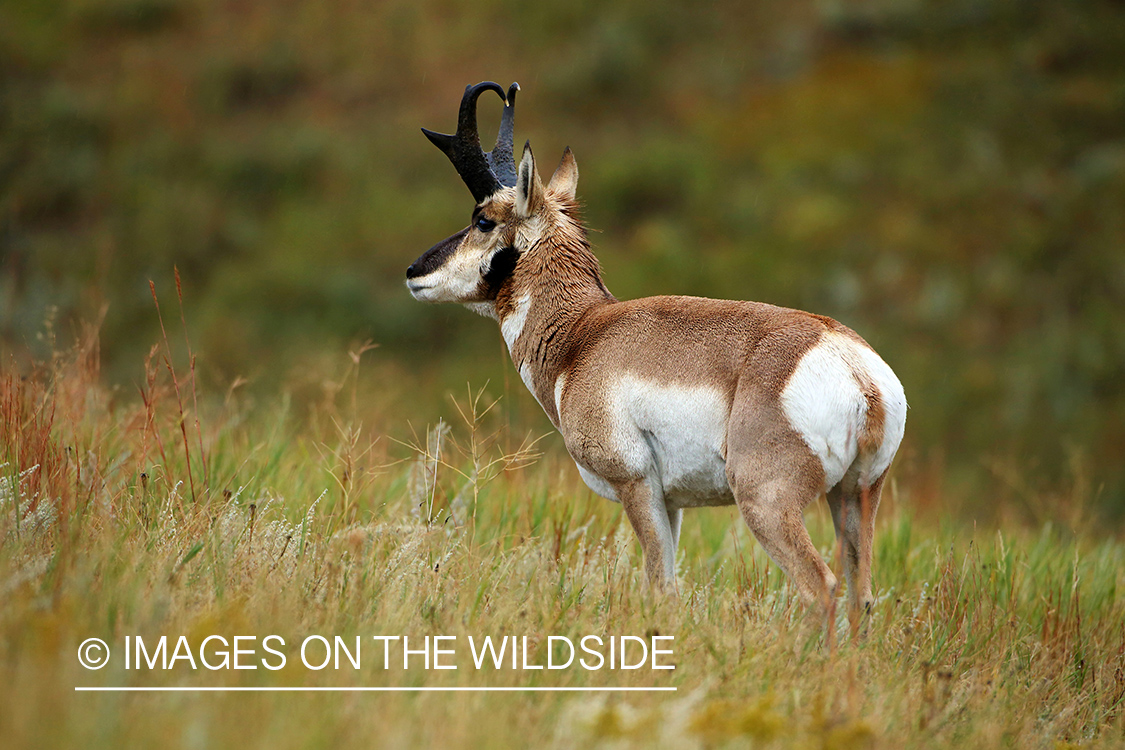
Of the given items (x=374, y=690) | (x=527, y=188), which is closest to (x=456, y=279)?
(x=527, y=188)

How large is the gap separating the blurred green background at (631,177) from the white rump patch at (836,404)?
387 inches

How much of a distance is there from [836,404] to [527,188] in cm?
225

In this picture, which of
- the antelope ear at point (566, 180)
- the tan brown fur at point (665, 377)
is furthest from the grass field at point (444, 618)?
the antelope ear at point (566, 180)

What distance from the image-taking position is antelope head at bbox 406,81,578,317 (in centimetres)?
557

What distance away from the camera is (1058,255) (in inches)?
752

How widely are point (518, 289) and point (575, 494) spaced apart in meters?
1.57

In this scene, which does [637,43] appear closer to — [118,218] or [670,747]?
[118,218]

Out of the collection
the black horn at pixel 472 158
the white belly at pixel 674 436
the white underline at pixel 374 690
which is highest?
the black horn at pixel 472 158

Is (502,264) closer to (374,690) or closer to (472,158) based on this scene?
(472,158)

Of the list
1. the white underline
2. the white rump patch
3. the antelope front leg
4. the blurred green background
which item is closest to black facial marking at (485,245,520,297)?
the antelope front leg

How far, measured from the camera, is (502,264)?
5.61m

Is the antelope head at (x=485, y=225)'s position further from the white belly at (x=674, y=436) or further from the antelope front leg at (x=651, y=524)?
the antelope front leg at (x=651, y=524)

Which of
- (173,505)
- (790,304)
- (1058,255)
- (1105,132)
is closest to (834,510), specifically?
(173,505)

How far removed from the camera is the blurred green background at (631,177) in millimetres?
17469
